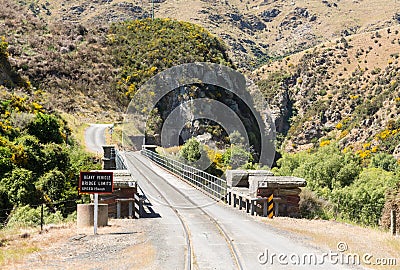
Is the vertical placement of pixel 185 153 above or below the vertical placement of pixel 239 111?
below

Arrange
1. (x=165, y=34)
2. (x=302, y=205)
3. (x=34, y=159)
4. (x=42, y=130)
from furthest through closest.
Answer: (x=165, y=34)
(x=42, y=130)
(x=34, y=159)
(x=302, y=205)

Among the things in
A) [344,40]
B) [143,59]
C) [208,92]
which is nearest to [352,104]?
[344,40]

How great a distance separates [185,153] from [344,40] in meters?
111

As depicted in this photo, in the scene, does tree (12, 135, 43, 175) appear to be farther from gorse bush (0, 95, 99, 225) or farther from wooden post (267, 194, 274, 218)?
wooden post (267, 194, 274, 218)

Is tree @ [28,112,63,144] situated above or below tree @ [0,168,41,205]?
above

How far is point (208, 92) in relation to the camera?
7638cm

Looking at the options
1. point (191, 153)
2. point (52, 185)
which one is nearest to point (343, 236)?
point (52, 185)

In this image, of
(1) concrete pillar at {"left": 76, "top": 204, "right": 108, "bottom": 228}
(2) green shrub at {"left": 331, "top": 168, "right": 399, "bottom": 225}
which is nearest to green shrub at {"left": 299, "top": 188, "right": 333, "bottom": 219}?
(1) concrete pillar at {"left": 76, "top": 204, "right": 108, "bottom": 228}

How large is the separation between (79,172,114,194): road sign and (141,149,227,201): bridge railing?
9.03m

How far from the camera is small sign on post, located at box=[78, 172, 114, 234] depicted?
13672mm

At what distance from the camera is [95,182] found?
1388cm

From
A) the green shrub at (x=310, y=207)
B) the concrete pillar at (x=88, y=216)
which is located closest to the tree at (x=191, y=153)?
the green shrub at (x=310, y=207)

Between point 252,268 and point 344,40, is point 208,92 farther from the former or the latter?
point 344,40

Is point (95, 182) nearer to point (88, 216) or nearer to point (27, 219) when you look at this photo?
point (88, 216)
